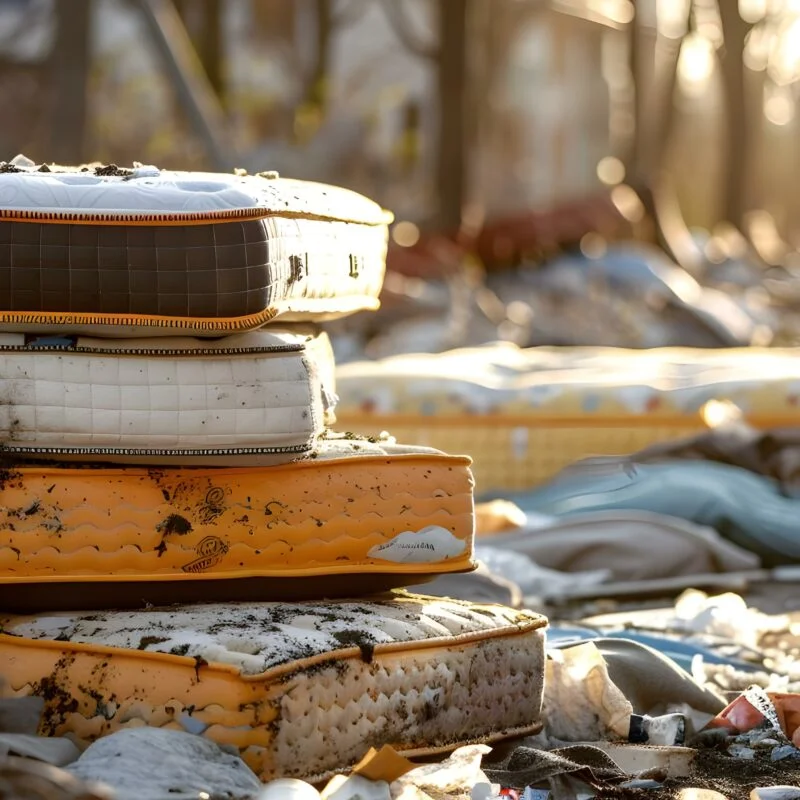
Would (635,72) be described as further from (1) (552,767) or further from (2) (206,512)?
(1) (552,767)

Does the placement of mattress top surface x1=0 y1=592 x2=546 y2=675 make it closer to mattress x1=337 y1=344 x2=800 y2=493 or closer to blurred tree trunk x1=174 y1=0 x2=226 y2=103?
mattress x1=337 y1=344 x2=800 y2=493

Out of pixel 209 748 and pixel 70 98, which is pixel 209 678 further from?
pixel 70 98

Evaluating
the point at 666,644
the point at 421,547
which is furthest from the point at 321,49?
the point at 421,547

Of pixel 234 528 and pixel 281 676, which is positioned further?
pixel 234 528

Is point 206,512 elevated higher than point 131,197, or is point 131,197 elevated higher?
point 131,197

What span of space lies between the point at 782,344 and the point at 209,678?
381 inches

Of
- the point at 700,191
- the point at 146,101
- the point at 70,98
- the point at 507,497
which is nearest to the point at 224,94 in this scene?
the point at 146,101

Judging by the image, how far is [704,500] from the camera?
4.55 meters

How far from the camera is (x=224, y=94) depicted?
45.3 ft

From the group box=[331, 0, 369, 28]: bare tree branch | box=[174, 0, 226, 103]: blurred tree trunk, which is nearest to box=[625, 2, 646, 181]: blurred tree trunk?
box=[331, 0, 369, 28]: bare tree branch

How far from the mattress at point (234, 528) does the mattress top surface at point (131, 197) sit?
A: 0.43m

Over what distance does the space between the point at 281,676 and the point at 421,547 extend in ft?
1.61

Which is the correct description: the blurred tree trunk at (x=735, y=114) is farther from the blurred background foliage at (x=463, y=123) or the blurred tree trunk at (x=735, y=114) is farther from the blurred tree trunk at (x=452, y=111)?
the blurred tree trunk at (x=452, y=111)

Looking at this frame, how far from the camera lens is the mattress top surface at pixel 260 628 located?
2.30 meters
